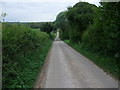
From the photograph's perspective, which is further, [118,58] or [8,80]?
[118,58]

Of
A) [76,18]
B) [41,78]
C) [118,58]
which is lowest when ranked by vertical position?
[41,78]

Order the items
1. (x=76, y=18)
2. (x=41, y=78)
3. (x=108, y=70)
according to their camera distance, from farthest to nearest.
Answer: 1. (x=76, y=18)
2. (x=108, y=70)
3. (x=41, y=78)

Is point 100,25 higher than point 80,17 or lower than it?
lower

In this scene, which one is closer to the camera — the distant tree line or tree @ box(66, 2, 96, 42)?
the distant tree line

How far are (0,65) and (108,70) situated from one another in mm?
6808

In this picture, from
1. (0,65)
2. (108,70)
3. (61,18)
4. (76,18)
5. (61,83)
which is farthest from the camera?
(61,18)

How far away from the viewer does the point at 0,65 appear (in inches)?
314

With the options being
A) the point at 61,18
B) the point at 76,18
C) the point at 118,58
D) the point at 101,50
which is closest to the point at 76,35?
the point at 76,18

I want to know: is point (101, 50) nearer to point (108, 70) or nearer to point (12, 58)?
point (108, 70)

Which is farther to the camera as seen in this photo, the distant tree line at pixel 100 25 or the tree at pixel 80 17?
the tree at pixel 80 17

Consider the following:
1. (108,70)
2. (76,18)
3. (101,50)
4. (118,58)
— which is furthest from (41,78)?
(76,18)

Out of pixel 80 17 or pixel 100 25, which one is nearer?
pixel 100 25

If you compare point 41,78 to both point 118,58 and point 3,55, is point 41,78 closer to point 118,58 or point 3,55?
point 3,55

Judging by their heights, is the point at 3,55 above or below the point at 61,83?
above
